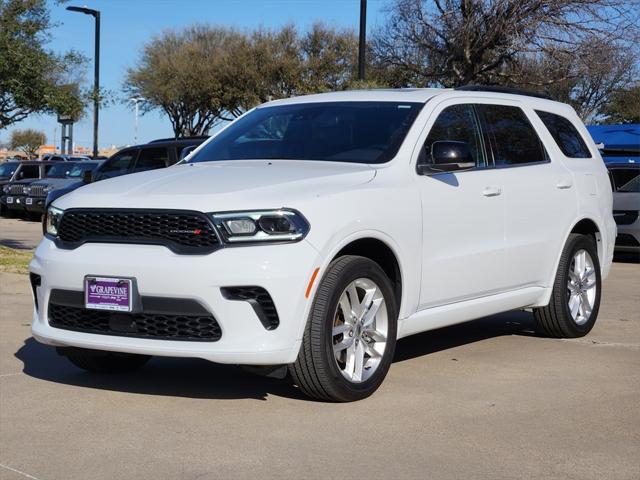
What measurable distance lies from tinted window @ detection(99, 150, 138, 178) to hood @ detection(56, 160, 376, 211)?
987cm

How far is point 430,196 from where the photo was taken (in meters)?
6.31

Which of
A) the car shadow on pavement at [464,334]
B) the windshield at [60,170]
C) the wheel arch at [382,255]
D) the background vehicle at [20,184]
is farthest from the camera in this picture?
the windshield at [60,170]

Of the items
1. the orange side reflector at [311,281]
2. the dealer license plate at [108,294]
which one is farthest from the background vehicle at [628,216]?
the dealer license plate at [108,294]

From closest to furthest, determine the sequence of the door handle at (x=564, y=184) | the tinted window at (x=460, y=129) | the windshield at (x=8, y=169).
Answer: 1. the tinted window at (x=460, y=129)
2. the door handle at (x=564, y=184)
3. the windshield at (x=8, y=169)

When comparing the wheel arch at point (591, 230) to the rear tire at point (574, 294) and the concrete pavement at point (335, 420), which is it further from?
the concrete pavement at point (335, 420)

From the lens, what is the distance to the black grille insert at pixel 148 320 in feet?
17.4

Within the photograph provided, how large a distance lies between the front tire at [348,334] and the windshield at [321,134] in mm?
880

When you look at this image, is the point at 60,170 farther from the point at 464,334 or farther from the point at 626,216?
the point at 464,334

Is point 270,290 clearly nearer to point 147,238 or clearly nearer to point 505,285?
point 147,238

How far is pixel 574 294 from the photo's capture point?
26.4 ft

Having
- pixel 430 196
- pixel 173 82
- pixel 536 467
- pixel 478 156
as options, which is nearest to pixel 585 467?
pixel 536 467

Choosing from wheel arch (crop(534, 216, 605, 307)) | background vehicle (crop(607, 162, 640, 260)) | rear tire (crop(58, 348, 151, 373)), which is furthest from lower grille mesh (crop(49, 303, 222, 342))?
background vehicle (crop(607, 162, 640, 260))

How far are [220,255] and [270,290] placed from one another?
311mm

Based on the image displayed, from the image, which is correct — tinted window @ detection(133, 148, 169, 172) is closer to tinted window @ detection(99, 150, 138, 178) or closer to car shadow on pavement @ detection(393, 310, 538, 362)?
tinted window @ detection(99, 150, 138, 178)
